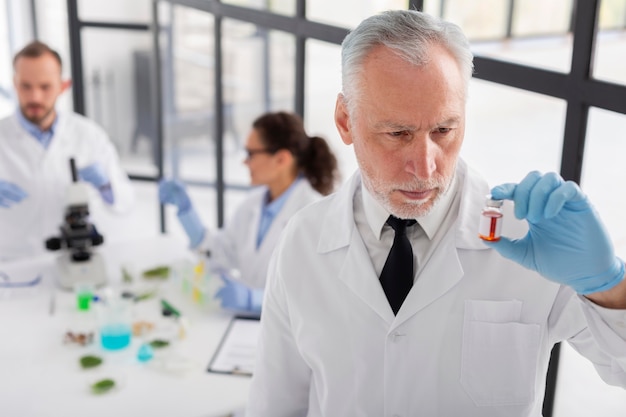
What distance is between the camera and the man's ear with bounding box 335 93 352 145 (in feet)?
5.27

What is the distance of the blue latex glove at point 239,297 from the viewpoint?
2768 mm

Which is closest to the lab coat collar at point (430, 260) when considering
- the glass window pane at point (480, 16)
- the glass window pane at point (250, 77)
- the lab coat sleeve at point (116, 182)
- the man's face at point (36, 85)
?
the glass window pane at point (480, 16)

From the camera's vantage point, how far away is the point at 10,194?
11.1ft

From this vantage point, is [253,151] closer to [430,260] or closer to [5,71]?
[430,260]

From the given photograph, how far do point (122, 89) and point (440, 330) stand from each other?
528 centimetres

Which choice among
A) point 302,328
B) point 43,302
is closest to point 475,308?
point 302,328

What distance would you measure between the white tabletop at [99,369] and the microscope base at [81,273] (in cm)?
5

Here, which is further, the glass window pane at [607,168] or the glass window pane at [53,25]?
the glass window pane at [53,25]

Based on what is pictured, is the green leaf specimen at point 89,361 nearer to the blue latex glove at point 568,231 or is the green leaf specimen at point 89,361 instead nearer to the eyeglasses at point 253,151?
the eyeglasses at point 253,151

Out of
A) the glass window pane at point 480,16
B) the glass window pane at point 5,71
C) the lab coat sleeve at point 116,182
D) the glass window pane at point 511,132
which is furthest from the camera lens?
the glass window pane at point 5,71

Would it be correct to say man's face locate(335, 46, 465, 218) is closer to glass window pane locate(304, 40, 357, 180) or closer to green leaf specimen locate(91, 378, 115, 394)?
green leaf specimen locate(91, 378, 115, 394)

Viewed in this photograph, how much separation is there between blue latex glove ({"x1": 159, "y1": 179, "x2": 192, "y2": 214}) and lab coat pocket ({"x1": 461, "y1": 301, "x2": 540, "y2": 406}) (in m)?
1.99

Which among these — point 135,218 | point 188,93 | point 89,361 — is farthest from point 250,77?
point 89,361

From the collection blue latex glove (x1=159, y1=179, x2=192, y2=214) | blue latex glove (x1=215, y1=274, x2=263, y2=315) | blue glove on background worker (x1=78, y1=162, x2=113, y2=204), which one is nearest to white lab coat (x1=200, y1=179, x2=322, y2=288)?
blue latex glove (x1=159, y1=179, x2=192, y2=214)
